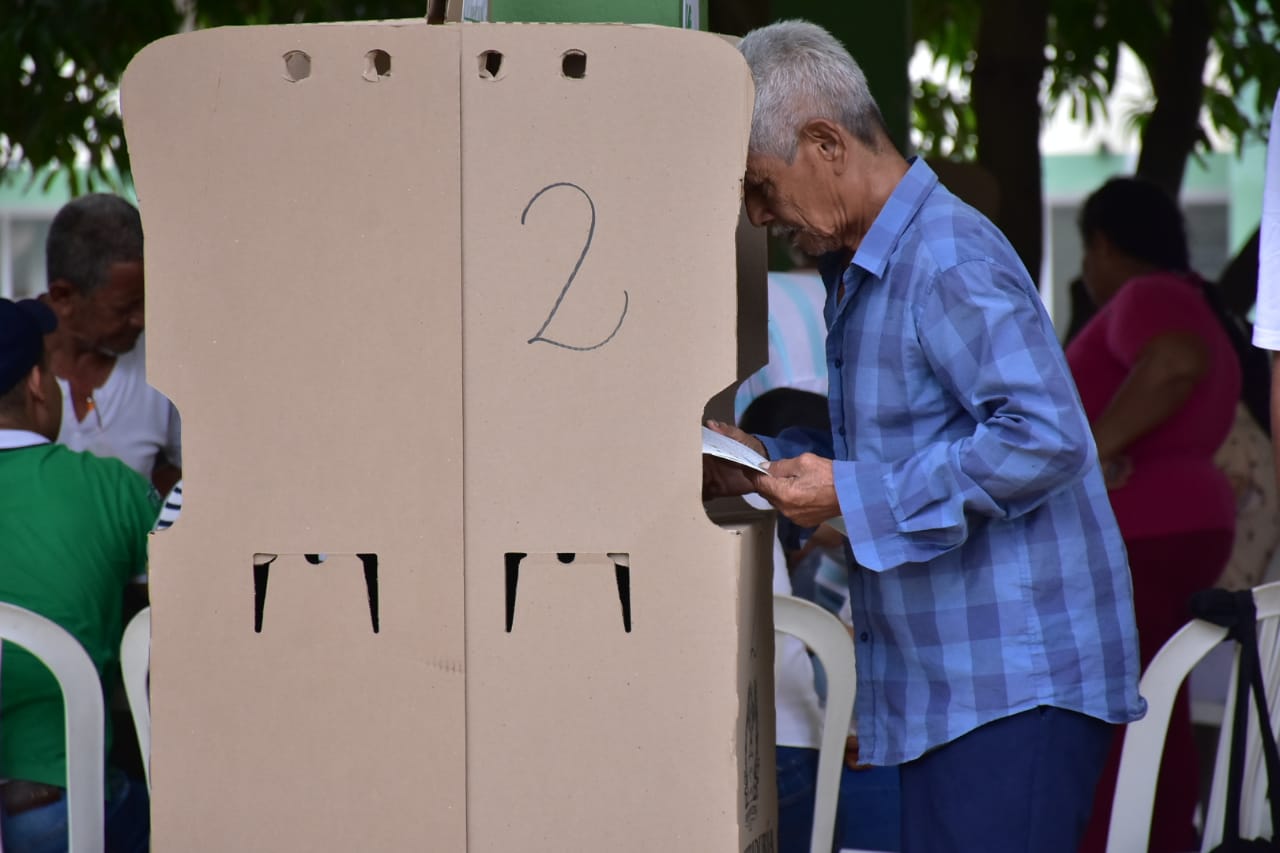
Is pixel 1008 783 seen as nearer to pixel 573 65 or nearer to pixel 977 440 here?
pixel 977 440

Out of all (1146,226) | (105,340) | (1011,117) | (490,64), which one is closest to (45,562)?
(105,340)

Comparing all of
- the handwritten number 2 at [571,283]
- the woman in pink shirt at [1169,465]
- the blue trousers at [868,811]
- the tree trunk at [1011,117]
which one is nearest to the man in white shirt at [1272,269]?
the handwritten number 2 at [571,283]

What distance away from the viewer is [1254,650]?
2086 millimetres

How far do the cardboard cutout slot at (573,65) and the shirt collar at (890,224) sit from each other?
1.25 feet

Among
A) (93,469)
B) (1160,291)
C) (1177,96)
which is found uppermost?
(1177,96)

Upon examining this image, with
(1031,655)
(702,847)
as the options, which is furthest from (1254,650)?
(702,847)

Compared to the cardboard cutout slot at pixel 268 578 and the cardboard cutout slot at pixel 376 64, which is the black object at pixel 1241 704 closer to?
the cardboard cutout slot at pixel 268 578

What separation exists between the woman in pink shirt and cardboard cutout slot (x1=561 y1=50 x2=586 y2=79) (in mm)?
2333

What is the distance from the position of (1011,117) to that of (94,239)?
3.05m

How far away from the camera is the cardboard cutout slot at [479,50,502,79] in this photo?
1.54 metres

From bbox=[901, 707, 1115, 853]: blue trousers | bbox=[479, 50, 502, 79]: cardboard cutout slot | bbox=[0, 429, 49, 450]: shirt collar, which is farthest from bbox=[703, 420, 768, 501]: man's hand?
bbox=[0, 429, 49, 450]: shirt collar

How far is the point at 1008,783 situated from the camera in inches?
66.2

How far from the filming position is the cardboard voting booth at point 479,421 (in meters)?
1.53

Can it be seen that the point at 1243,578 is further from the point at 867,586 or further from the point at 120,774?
the point at 120,774
